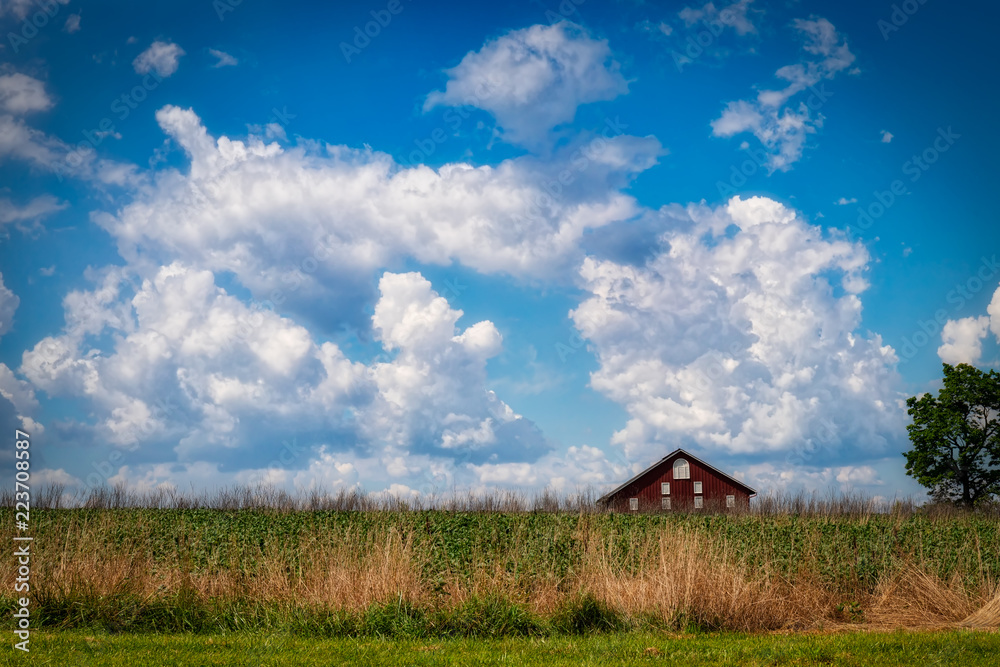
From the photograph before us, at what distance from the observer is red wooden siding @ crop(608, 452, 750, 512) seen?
152 ft

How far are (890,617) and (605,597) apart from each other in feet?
21.4

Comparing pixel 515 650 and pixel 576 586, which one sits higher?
pixel 576 586

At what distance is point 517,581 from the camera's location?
40.6 ft

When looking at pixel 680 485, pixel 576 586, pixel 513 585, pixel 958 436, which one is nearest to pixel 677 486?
pixel 680 485

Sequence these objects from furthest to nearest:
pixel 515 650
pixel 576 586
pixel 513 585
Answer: pixel 576 586 → pixel 513 585 → pixel 515 650

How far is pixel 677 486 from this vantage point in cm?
4662

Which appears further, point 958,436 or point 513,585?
point 958,436

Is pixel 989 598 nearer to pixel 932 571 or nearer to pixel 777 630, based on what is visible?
pixel 932 571

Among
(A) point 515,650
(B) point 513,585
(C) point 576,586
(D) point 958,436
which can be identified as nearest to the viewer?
(A) point 515,650

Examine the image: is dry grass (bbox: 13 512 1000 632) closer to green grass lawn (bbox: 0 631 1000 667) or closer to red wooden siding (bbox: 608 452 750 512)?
green grass lawn (bbox: 0 631 1000 667)

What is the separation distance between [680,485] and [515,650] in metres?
40.1

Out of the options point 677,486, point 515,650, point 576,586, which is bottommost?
point 515,650

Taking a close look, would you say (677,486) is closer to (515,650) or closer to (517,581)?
(517,581)

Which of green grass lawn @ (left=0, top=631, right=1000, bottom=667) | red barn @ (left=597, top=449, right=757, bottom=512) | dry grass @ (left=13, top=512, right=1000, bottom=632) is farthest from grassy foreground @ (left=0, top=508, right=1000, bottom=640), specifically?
red barn @ (left=597, top=449, right=757, bottom=512)
